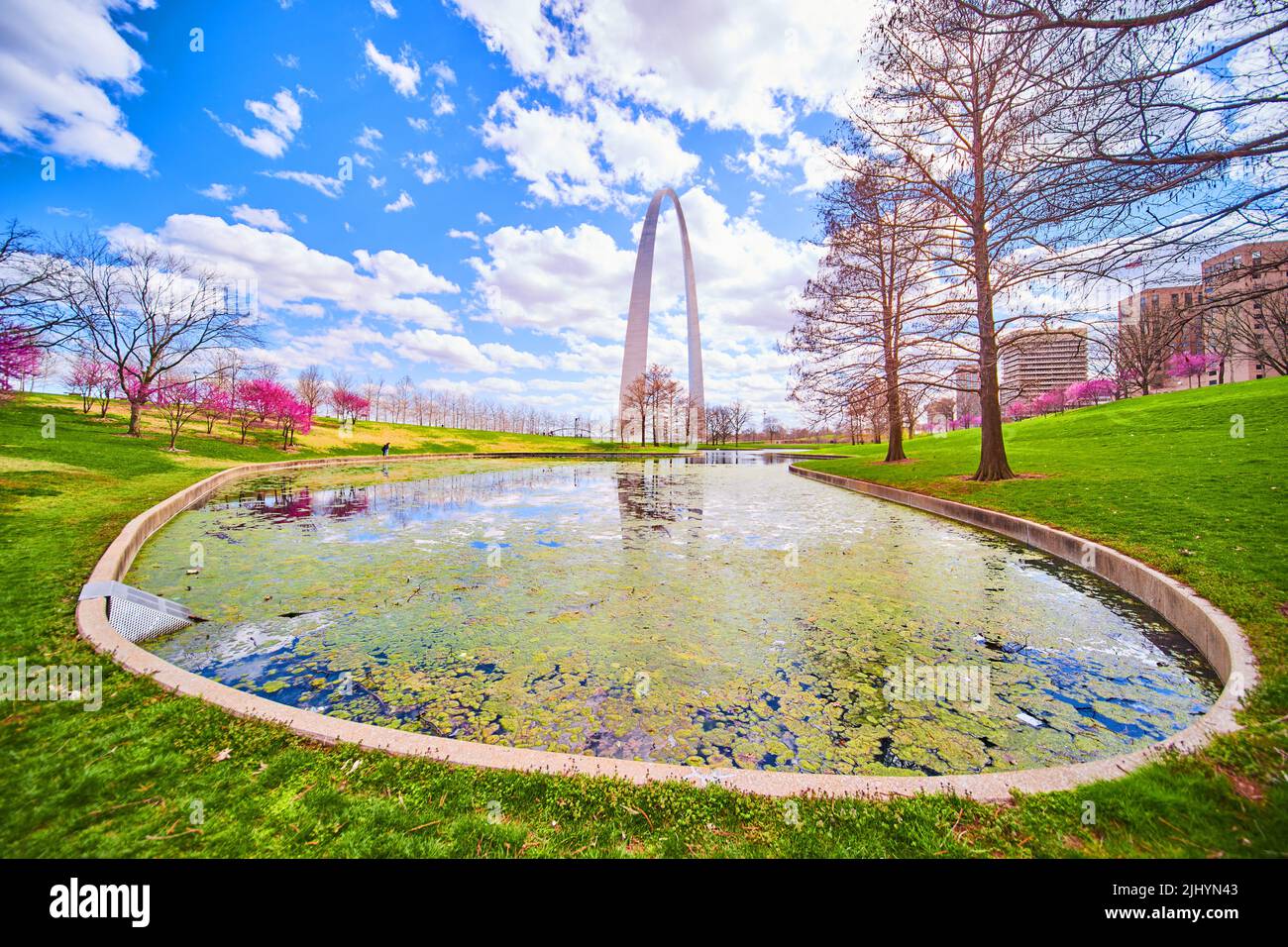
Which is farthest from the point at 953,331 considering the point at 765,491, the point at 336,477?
the point at 336,477

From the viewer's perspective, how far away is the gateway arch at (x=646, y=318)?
55.1 metres

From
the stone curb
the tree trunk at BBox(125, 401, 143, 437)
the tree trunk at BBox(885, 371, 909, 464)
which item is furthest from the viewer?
the tree trunk at BBox(125, 401, 143, 437)

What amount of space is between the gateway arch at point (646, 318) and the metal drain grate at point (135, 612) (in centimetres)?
5713

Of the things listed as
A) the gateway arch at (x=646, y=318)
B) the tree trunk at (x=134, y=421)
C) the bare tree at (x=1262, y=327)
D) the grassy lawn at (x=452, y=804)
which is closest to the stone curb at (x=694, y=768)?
the grassy lawn at (x=452, y=804)

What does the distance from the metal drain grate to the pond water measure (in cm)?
21

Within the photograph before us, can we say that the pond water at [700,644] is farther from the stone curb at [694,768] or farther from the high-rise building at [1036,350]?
the high-rise building at [1036,350]

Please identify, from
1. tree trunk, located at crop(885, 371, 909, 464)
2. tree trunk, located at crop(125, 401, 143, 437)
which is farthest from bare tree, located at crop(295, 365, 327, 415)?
tree trunk, located at crop(885, 371, 909, 464)

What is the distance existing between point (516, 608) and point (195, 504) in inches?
524

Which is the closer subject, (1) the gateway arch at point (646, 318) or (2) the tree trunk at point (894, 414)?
(2) the tree trunk at point (894, 414)

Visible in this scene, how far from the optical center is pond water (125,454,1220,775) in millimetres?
3346

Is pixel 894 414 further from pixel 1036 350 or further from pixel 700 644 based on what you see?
pixel 700 644

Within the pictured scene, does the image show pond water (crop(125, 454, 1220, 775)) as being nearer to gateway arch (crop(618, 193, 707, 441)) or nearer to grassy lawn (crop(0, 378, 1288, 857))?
grassy lawn (crop(0, 378, 1288, 857))

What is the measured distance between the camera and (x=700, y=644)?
188 inches
